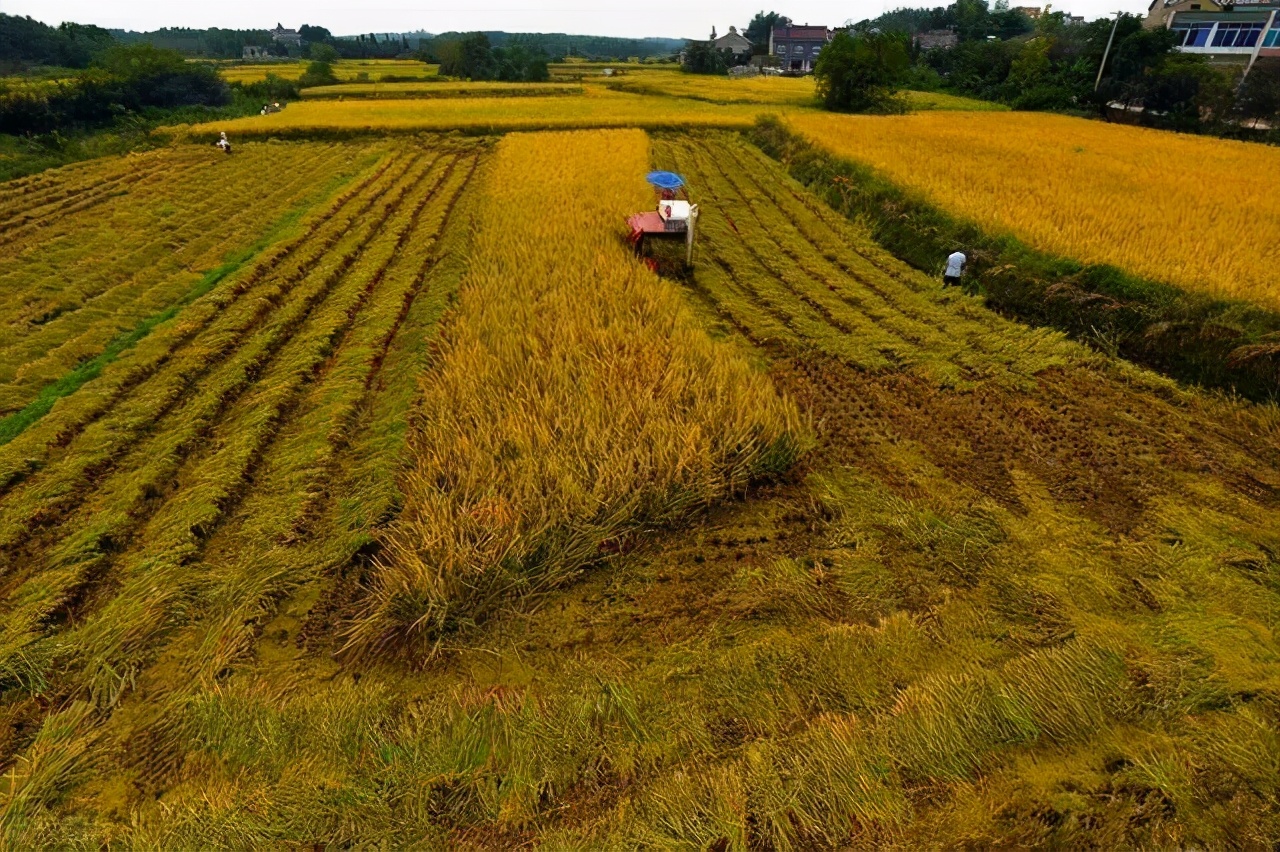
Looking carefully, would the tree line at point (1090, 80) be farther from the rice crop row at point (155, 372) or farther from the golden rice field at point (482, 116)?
the rice crop row at point (155, 372)

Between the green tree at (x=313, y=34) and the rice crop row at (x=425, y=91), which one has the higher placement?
the green tree at (x=313, y=34)

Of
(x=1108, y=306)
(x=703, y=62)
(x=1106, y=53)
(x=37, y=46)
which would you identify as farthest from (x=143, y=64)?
(x=1106, y=53)

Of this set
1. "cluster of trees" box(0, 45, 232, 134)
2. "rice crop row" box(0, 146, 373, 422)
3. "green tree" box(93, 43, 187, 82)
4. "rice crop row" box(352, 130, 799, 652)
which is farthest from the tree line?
"green tree" box(93, 43, 187, 82)

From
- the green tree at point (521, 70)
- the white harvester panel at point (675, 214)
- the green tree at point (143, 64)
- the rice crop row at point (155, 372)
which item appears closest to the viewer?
the rice crop row at point (155, 372)

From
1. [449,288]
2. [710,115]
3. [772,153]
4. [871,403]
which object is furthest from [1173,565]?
[710,115]

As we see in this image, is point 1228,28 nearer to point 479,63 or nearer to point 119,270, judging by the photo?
point 479,63

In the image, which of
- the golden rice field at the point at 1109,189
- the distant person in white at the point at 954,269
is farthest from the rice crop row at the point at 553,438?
the golden rice field at the point at 1109,189

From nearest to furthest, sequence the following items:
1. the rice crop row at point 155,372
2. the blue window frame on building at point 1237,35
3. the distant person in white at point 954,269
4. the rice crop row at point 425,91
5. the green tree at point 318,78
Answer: the rice crop row at point 155,372 → the distant person in white at point 954,269 → the blue window frame on building at point 1237,35 → the rice crop row at point 425,91 → the green tree at point 318,78
